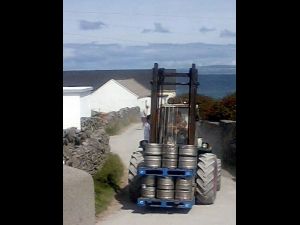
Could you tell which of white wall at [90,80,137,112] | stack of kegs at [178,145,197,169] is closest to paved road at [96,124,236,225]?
stack of kegs at [178,145,197,169]

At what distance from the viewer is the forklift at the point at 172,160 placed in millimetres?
8234

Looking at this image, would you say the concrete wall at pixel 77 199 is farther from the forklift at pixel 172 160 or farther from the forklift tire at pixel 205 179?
the forklift tire at pixel 205 179

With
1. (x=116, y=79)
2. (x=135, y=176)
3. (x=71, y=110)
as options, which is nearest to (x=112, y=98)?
(x=116, y=79)

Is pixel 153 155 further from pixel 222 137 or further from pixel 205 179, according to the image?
pixel 222 137

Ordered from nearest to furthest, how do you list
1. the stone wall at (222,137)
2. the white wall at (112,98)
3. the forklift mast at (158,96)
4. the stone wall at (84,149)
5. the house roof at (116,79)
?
1. the forklift mast at (158,96)
2. the stone wall at (84,149)
3. the stone wall at (222,137)
4. the white wall at (112,98)
5. the house roof at (116,79)

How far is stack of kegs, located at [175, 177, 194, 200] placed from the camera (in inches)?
325

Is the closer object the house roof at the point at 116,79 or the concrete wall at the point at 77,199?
the concrete wall at the point at 77,199

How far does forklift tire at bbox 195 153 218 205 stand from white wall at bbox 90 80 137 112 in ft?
64.7

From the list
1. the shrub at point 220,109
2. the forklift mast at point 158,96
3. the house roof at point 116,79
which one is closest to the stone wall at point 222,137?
the shrub at point 220,109
